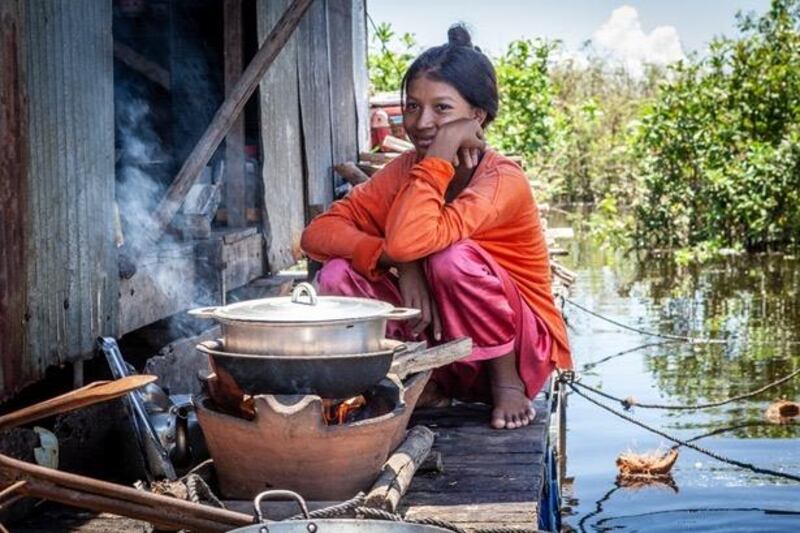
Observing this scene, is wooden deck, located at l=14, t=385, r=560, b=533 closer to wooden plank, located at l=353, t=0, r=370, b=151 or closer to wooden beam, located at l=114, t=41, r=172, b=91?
wooden beam, located at l=114, t=41, r=172, b=91

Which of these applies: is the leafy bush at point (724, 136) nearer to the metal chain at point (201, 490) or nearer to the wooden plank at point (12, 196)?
the wooden plank at point (12, 196)

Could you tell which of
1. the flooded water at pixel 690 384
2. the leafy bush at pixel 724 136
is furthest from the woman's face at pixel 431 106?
the leafy bush at pixel 724 136

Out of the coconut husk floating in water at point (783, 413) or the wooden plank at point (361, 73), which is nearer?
the coconut husk floating in water at point (783, 413)

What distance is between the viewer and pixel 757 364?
12.0 metres

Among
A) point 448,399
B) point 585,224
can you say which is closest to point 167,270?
point 448,399

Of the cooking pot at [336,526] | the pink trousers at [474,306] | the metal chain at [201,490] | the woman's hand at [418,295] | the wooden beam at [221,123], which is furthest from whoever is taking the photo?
the wooden beam at [221,123]

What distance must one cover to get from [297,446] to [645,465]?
18.0 feet

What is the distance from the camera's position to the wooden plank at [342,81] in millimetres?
9758

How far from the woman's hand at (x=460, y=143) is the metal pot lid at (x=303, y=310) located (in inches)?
40.3

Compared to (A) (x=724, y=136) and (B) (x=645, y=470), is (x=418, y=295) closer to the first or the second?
(B) (x=645, y=470)

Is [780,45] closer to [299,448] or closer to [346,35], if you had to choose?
[346,35]

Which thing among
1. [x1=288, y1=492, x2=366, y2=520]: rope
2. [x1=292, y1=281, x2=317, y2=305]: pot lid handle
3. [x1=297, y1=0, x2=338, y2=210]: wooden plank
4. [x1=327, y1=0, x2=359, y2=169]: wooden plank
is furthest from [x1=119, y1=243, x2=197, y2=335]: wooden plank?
[x1=327, y1=0, x2=359, y2=169]: wooden plank

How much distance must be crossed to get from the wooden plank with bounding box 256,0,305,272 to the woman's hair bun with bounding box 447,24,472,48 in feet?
8.79

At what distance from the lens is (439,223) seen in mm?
4230
